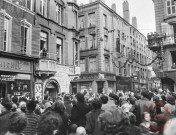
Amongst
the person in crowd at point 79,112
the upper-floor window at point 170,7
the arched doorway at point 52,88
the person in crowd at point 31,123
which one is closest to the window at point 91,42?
the upper-floor window at point 170,7

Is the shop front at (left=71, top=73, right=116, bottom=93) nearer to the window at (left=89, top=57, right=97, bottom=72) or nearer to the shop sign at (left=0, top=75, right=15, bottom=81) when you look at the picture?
the window at (left=89, top=57, right=97, bottom=72)

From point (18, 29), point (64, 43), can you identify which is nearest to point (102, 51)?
point (64, 43)

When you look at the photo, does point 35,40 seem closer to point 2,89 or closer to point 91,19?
point 2,89

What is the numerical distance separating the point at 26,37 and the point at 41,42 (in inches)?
82.2

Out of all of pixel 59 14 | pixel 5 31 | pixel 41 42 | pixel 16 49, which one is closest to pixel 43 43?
pixel 41 42

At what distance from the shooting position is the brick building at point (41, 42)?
1309 centimetres

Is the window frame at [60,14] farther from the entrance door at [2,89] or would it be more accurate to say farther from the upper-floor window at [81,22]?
the upper-floor window at [81,22]

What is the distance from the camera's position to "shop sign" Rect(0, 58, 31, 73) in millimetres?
12211

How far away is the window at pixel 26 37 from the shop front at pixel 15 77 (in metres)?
0.99

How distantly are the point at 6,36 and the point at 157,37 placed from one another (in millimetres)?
17283

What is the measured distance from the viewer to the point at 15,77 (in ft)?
42.9

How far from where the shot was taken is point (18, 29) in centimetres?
1385

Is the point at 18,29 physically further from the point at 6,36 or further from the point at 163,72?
the point at 163,72

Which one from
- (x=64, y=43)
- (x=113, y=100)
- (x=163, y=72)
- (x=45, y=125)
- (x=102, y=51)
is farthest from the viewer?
(x=102, y=51)
